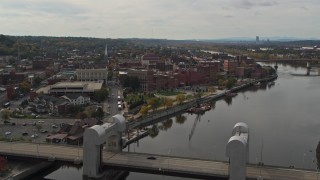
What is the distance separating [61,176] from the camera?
40.1 feet

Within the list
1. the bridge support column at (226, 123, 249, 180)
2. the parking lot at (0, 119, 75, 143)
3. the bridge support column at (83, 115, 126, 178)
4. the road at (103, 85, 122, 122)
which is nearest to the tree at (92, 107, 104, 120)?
the road at (103, 85, 122, 122)

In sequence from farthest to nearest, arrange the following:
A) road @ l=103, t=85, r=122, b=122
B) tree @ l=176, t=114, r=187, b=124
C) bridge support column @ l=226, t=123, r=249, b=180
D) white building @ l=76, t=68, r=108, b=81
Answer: white building @ l=76, t=68, r=108, b=81 → tree @ l=176, t=114, r=187, b=124 → road @ l=103, t=85, r=122, b=122 → bridge support column @ l=226, t=123, r=249, b=180

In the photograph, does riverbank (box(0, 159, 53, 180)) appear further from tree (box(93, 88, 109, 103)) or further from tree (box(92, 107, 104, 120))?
tree (box(93, 88, 109, 103))

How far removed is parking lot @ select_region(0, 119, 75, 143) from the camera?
16203mm

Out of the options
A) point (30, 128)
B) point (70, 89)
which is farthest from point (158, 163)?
point (70, 89)

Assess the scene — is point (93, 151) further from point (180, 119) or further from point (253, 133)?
point (180, 119)

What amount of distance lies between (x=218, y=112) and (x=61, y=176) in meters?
14.0

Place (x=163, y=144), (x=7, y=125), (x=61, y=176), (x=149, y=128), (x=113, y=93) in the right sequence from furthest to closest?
(x=113, y=93)
(x=149, y=128)
(x=7, y=125)
(x=163, y=144)
(x=61, y=176)

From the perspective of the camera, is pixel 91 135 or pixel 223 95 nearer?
pixel 91 135

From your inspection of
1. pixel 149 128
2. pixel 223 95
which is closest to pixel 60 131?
pixel 149 128

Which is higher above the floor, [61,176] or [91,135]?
[91,135]

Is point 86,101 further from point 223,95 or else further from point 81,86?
point 223,95

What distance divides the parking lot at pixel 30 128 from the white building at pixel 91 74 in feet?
47.4

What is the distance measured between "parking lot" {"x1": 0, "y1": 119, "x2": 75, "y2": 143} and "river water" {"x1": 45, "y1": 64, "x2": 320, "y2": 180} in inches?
145
